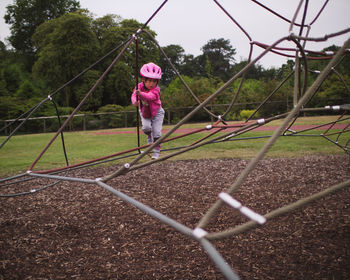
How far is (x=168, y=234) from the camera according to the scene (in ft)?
7.00

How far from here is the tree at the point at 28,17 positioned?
2259cm

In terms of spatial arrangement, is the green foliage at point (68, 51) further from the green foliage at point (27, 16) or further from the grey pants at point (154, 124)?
the grey pants at point (154, 124)

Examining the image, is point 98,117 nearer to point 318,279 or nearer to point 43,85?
point 43,85

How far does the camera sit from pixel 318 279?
1479 mm

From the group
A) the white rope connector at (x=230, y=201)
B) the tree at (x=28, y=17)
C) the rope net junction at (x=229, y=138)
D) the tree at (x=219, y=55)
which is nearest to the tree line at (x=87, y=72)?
the tree at (x=28, y=17)

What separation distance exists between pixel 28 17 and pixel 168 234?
26927 millimetres

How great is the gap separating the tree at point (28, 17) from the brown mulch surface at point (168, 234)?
24057mm

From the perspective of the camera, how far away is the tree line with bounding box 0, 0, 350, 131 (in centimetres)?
1375

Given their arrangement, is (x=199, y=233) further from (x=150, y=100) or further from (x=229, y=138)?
(x=150, y=100)

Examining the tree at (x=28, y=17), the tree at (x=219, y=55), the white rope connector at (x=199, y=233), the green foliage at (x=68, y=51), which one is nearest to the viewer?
the white rope connector at (x=199, y=233)

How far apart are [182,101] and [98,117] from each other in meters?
4.79

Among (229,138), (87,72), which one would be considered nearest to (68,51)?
(87,72)

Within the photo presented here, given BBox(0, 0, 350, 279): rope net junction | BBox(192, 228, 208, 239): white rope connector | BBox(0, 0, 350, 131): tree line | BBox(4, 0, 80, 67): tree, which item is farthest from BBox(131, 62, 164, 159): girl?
BBox(4, 0, 80, 67): tree

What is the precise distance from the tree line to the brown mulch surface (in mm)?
9940
